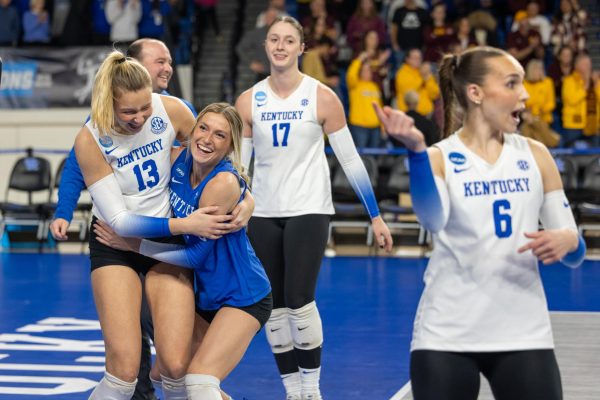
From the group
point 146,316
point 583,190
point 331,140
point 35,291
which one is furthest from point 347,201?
point 146,316

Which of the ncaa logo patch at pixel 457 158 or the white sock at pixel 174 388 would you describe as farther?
the white sock at pixel 174 388

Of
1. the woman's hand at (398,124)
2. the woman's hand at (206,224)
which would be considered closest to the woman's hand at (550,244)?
the woman's hand at (398,124)

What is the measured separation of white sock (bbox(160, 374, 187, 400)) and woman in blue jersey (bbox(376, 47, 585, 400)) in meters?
1.54

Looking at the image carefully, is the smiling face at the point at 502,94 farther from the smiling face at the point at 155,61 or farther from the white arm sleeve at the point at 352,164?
the white arm sleeve at the point at 352,164

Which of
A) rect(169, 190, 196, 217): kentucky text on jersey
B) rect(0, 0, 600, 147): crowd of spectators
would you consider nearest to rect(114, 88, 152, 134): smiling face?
rect(169, 190, 196, 217): kentucky text on jersey

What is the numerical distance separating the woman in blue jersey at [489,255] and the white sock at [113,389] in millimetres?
1699

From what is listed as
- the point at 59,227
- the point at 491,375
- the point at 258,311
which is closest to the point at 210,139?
the point at 258,311

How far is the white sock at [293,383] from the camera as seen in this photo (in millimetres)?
5996

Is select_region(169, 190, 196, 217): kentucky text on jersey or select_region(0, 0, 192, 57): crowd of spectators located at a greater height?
select_region(0, 0, 192, 57): crowd of spectators

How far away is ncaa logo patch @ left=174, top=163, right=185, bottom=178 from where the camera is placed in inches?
192

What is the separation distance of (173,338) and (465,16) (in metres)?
12.7

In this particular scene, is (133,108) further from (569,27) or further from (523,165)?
(569,27)

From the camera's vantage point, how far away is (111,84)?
4.65m

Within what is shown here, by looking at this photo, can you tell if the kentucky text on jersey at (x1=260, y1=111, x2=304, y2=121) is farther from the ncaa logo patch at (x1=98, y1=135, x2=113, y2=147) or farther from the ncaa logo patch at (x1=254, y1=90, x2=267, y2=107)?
the ncaa logo patch at (x1=98, y1=135, x2=113, y2=147)
